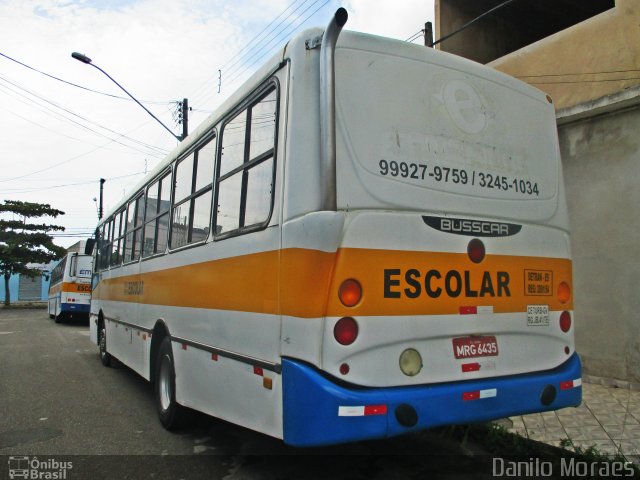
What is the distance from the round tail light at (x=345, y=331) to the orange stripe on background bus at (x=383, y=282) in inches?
1.8

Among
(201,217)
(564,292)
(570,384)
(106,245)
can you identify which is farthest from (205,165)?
(106,245)

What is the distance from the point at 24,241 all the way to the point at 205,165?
31940 mm

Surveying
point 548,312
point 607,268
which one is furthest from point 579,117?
point 548,312

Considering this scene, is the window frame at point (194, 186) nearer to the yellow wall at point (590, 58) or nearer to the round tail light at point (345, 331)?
the round tail light at point (345, 331)

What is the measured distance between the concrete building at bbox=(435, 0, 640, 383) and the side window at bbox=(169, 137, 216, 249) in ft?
16.4

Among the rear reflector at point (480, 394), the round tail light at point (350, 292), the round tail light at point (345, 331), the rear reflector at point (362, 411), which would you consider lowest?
the rear reflector at point (362, 411)

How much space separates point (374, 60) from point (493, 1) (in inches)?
335

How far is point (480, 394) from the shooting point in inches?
133

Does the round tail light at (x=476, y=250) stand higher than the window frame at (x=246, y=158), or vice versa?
the window frame at (x=246, y=158)

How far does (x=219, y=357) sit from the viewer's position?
402 cm

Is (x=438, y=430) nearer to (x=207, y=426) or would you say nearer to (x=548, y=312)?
(x=548, y=312)

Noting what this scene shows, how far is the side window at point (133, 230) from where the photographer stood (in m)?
7.18

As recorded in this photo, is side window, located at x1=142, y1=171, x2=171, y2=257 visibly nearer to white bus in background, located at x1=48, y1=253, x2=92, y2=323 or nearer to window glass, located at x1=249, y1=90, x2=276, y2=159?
window glass, located at x1=249, y1=90, x2=276, y2=159

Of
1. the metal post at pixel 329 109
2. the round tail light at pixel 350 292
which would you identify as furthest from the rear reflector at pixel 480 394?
the metal post at pixel 329 109
